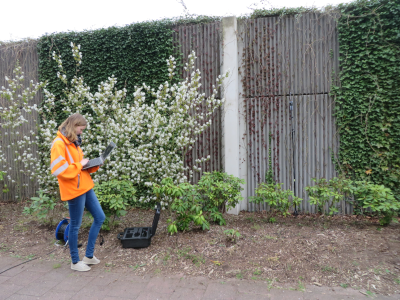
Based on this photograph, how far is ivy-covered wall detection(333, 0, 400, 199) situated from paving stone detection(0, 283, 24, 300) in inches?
215

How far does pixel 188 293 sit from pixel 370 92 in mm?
4839

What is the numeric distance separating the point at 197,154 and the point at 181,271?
3179 millimetres

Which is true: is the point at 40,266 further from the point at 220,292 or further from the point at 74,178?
the point at 220,292

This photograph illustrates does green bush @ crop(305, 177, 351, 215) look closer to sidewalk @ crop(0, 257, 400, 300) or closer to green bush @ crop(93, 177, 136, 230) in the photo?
sidewalk @ crop(0, 257, 400, 300)

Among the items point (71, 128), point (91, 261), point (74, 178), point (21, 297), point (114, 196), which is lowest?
point (21, 297)

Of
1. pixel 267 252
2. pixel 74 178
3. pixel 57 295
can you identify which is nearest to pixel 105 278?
pixel 57 295

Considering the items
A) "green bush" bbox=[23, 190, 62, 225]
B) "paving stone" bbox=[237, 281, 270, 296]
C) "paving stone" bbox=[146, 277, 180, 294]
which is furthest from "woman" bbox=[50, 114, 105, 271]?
"paving stone" bbox=[237, 281, 270, 296]

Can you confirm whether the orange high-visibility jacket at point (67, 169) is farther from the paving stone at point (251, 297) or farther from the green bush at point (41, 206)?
the paving stone at point (251, 297)

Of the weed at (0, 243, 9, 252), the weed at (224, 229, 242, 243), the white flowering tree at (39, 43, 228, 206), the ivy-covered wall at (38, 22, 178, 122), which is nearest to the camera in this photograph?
the weed at (224, 229, 242, 243)

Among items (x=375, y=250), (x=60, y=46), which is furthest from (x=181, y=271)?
(x=60, y=46)

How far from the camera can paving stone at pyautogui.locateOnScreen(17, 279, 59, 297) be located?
3070mm

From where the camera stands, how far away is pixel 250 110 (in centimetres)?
601

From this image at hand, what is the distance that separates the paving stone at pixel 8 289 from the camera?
303 centimetres

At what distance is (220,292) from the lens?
2.95 meters
